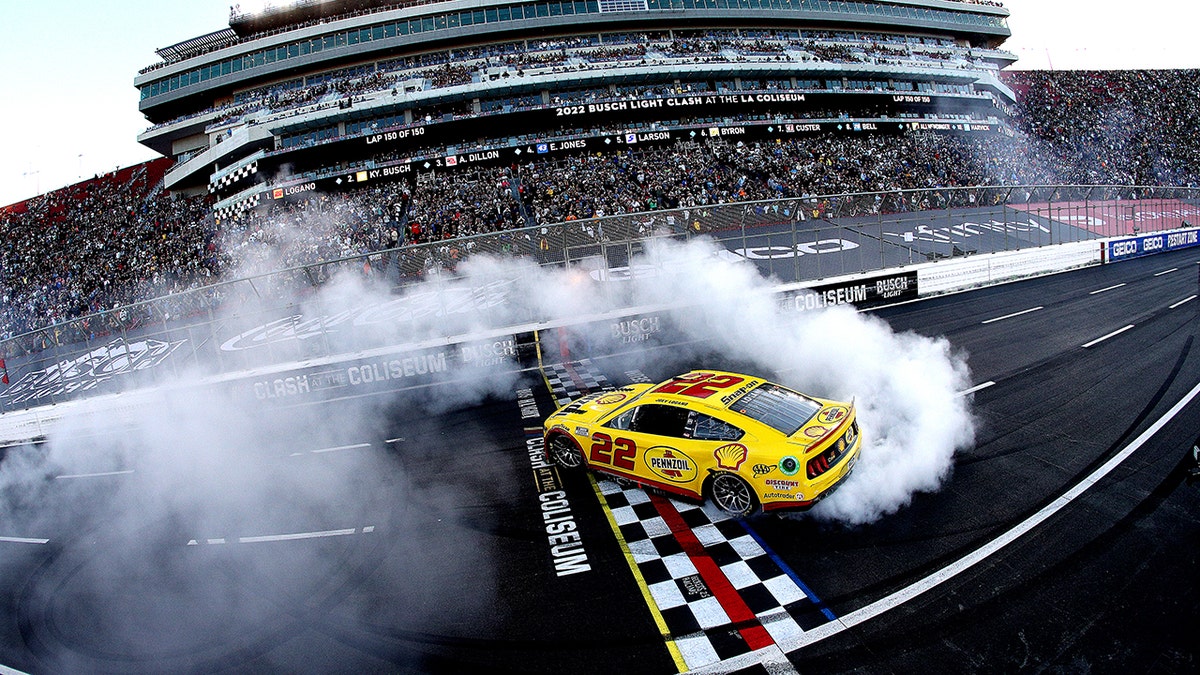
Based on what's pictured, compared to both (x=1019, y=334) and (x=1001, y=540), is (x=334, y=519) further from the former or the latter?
(x=1019, y=334)

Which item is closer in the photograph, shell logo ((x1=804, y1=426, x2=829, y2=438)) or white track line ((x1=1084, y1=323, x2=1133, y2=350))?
shell logo ((x1=804, y1=426, x2=829, y2=438))

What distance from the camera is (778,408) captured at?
682cm

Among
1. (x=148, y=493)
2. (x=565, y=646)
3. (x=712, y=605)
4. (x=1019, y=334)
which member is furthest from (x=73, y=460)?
(x=1019, y=334)

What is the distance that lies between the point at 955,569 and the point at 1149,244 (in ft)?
87.6

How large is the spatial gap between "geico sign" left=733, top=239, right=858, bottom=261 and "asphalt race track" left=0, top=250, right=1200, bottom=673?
600cm

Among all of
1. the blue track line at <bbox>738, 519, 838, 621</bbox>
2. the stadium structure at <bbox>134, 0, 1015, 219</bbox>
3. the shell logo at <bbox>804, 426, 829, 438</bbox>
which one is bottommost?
the blue track line at <bbox>738, 519, 838, 621</bbox>

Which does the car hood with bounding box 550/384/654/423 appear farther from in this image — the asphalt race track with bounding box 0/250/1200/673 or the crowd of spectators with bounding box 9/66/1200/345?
the crowd of spectators with bounding box 9/66/1200/345

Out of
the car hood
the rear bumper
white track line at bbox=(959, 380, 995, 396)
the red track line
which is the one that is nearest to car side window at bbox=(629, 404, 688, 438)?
the car hood

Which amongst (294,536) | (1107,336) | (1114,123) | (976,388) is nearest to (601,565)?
(294,536)

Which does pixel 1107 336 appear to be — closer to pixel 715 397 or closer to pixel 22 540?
pixel 715 397

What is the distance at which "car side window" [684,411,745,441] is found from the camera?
6.46 metres

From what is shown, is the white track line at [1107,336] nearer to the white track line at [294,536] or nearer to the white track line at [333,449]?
the white track line at [294,536]

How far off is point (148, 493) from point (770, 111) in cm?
3903

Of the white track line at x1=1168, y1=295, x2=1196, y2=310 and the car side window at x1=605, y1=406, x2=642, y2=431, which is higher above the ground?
the car side window at x1=605, y1=406, x2=642, y2=431
